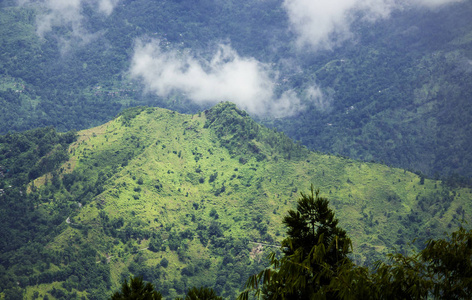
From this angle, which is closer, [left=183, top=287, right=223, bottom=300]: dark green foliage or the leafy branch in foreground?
the leafy branch in foreground

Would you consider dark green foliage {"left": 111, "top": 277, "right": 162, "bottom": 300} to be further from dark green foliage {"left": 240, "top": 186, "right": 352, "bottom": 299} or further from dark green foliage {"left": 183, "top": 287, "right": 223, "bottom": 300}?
dark green foliage {"left": 240, "top": 186, "right": 352, "bottom": 299}

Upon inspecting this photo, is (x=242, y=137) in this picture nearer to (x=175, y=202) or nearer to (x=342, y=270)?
(x=175, y=202)

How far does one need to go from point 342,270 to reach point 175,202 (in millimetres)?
116568

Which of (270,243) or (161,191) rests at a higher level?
(161,191)

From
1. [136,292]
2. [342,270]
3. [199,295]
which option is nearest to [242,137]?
[199,295]

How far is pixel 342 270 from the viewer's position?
63.1 ft

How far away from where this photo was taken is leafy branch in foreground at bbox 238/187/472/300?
1891 centimetres

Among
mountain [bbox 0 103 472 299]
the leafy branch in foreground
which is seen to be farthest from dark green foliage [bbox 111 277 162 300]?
mountain [bbox 0 103 472 299]

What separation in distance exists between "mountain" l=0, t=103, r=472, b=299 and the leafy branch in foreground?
87311 mm

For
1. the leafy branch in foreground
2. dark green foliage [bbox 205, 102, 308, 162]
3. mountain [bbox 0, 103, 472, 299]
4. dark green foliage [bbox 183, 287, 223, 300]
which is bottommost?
dark green foliage [bbox 183, 287, 223, 300]

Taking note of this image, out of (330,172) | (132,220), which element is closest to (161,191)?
(132,220)

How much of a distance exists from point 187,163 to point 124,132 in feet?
64.9

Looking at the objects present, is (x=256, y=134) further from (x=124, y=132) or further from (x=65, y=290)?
(x=65, y=290)

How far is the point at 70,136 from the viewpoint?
455ft
